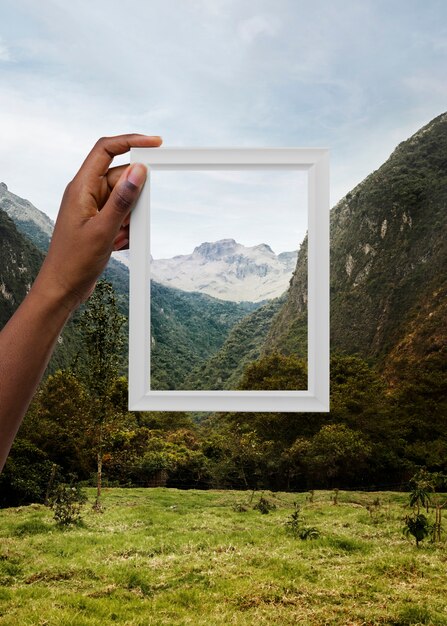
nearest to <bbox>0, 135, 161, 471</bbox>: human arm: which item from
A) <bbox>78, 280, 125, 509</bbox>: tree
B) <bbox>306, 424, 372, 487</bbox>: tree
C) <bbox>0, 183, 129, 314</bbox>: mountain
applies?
<bbox>78, 280, 125, 509</bbox>: tree

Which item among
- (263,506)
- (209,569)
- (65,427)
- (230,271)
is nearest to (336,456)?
(263,506)

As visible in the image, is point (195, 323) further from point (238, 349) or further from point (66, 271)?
point (66, 271)

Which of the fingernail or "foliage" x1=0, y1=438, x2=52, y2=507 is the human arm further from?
"foliage" x1=0, y1=438, x2=52, y2=507

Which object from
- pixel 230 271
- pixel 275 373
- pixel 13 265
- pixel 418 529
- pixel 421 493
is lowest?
pixel 418 529

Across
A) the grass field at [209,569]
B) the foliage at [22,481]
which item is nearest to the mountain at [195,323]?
the grass field at [209,569]

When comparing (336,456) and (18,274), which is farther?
(18,274)

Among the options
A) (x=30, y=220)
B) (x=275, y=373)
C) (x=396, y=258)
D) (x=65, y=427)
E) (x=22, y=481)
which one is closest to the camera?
(x=22, y=481)

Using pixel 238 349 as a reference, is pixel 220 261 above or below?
above

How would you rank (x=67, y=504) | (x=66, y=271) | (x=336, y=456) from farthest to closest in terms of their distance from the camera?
(x=336, y=456), (x=67, y=504), (x=66, y=271)
